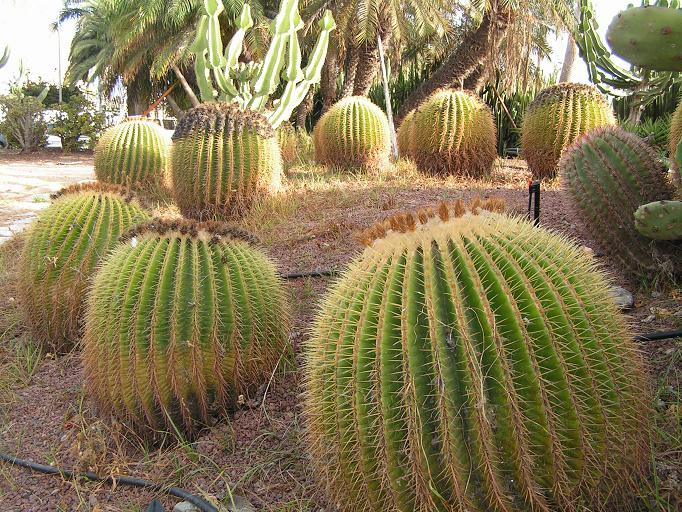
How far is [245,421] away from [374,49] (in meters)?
11.6

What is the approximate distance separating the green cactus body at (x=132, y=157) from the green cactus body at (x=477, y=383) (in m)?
6.10

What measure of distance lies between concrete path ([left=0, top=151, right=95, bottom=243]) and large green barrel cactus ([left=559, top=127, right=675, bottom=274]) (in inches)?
206

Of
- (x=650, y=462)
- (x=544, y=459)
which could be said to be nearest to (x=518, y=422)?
(x=544, y=459)

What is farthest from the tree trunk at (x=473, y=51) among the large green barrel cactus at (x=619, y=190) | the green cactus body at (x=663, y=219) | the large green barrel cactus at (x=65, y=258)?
the green cactus body at (x=663, y=219)

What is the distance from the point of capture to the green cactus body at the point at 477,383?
1553mm

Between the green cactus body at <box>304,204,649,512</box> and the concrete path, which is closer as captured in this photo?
the green cactus body at <box>304,204,649,512</box>

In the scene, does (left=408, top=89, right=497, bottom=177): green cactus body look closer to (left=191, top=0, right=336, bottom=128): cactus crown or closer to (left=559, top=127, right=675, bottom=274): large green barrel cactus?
(left=191, top=0, right=336, bottom=128): cactus crown

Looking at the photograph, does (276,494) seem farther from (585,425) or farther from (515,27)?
(515,27)

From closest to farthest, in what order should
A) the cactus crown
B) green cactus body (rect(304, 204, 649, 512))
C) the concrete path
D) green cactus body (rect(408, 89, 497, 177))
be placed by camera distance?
green cactus body (rect(304, 204, 649, 512)) < green cactus body (rect(408, 89, 497, 177)) < the cactus crown < the concrete path

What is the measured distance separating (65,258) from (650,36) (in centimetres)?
304

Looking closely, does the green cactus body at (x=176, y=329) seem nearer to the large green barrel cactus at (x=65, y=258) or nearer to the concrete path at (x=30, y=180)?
the large green barrel cactus at (x=65, y=258)

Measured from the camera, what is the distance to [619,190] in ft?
10.9

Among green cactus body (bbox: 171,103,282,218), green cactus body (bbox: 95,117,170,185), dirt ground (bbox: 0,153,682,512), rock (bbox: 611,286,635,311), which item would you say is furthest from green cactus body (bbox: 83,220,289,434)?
green cactus body (bbox: 95,117,170,185)

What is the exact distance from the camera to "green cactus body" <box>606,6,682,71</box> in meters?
2.06
